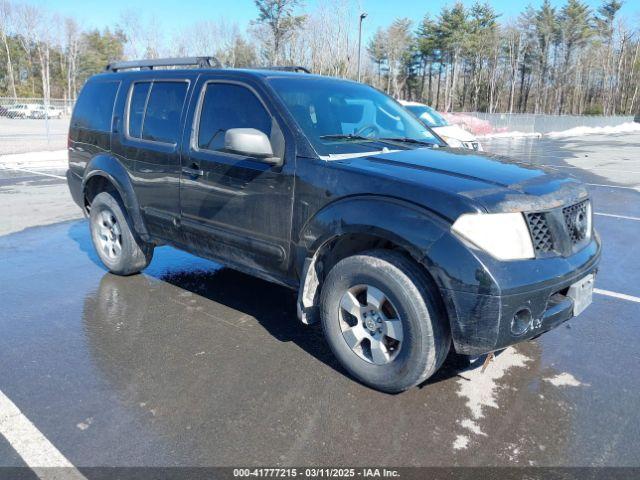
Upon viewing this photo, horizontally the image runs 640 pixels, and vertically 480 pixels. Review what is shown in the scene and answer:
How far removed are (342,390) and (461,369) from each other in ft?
2.87

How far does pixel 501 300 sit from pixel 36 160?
17.1 metres

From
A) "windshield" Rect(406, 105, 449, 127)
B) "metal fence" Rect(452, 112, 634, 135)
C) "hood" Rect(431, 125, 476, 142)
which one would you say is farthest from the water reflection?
"metal fence" Rect(452, 112, 634, 135)

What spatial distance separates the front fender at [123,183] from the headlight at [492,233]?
124 inches

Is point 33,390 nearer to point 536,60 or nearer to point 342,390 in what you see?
point 342,390

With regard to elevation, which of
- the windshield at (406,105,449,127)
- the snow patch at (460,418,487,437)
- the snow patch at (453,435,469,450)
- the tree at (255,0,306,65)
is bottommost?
the snow patch at (453,435,469,450)

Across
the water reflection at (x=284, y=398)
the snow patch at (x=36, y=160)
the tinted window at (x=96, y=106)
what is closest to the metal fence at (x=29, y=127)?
the snow patch at (x=36, y=160)

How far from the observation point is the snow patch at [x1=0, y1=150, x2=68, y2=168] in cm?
1549

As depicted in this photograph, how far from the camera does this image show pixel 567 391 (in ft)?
11.0

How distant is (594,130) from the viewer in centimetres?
4888

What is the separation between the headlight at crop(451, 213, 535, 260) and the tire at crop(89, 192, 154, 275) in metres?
3.43

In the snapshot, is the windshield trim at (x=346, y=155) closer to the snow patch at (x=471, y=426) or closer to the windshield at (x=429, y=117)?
the snow patch at (x=471, y=426)

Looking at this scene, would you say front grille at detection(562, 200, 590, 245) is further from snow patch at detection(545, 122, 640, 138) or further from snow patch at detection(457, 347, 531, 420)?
snow patch at detection(545, 122, 640, 138)

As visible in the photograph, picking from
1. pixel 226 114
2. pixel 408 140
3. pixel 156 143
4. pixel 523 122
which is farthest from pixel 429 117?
pixel 523 122

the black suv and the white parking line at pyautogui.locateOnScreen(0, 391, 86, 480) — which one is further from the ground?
the black suv
